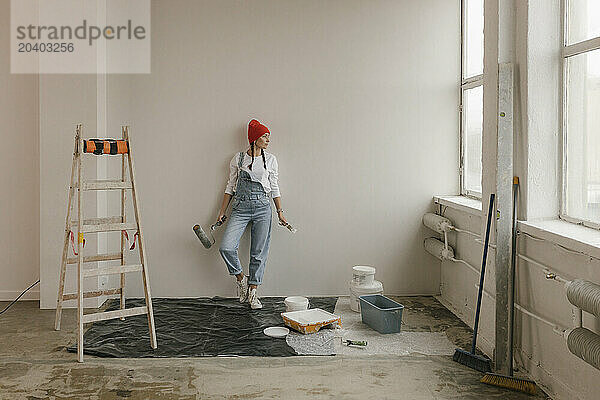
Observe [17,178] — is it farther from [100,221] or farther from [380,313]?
[380,313]

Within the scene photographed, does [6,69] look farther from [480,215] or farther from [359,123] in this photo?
[480,215]

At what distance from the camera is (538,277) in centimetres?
374

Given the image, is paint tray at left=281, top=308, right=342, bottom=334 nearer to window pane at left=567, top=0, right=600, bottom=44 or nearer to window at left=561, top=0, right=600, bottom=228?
window at left=561, top=0, right=600, bottom=228

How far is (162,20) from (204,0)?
1.33 ft

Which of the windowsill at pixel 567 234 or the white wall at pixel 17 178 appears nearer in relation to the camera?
the windowsill at pixel 567 234

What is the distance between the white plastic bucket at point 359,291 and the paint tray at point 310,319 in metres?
0.36

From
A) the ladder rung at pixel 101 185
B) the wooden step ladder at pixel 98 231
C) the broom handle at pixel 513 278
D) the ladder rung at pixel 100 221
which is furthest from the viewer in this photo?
the ladder rung at pixel 100 221

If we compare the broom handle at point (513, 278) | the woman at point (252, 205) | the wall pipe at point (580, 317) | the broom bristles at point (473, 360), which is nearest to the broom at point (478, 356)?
the broom bristles at point (473, 360)

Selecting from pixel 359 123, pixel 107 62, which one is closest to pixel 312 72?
pixel 359 123

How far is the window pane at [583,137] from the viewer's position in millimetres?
3537

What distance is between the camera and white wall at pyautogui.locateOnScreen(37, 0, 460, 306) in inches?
226

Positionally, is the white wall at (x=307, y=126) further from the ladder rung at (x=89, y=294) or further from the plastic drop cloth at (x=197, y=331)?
the ladder rung at (x=89, y=294)

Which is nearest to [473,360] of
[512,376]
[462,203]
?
[512,376]

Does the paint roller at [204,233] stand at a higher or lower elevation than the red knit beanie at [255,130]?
lower
